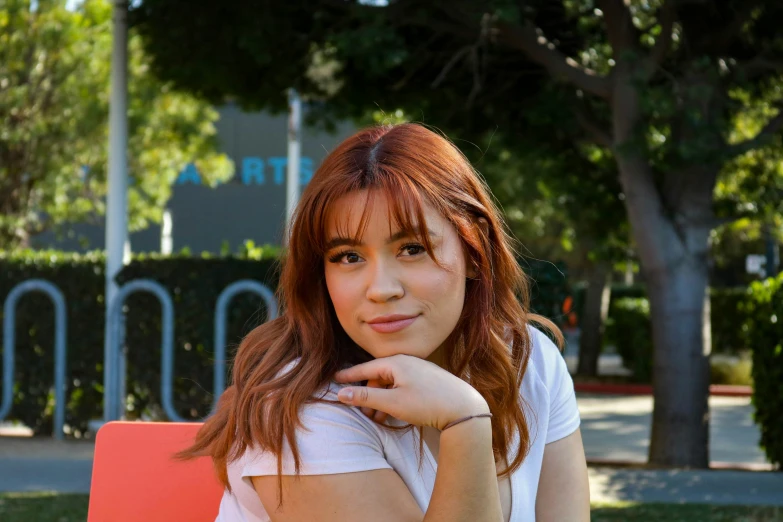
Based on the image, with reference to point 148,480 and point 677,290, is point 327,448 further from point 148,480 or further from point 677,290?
point 677,290

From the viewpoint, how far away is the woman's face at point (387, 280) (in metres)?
1.88

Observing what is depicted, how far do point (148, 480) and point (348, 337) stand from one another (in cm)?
56

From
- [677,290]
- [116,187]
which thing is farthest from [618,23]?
[116,187]

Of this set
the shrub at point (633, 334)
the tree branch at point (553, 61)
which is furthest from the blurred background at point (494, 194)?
the shrub at point (633, 334)

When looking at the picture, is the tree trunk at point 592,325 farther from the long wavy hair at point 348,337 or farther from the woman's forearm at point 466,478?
the woman's forearm at point 466,478

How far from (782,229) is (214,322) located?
1008 cm

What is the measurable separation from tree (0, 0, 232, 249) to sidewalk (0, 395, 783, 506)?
8.56 m

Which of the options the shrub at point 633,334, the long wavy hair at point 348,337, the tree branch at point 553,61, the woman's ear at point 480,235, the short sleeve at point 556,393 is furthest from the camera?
the shrub at point 633,334

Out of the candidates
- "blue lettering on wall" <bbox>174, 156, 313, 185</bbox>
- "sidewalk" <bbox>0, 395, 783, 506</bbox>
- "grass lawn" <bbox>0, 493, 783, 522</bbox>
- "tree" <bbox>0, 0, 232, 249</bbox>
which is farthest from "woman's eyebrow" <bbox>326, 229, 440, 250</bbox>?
"blue lettering on wall" <bbox>174, 156, 313, 185</bbox>

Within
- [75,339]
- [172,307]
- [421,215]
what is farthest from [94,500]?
[75,339]

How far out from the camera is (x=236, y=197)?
103 feet

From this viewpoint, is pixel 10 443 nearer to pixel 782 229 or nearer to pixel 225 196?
pixel 782 229

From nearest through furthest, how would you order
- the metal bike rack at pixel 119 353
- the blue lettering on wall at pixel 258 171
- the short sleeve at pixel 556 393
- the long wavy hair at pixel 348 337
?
the long wavy hair at pixel 348 337
the short sleeve at pixel 556 393
the metal bike rack at pixel 119 353
the blue lettering on wall at pixel 258 171

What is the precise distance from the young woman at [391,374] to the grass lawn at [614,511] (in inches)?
143
